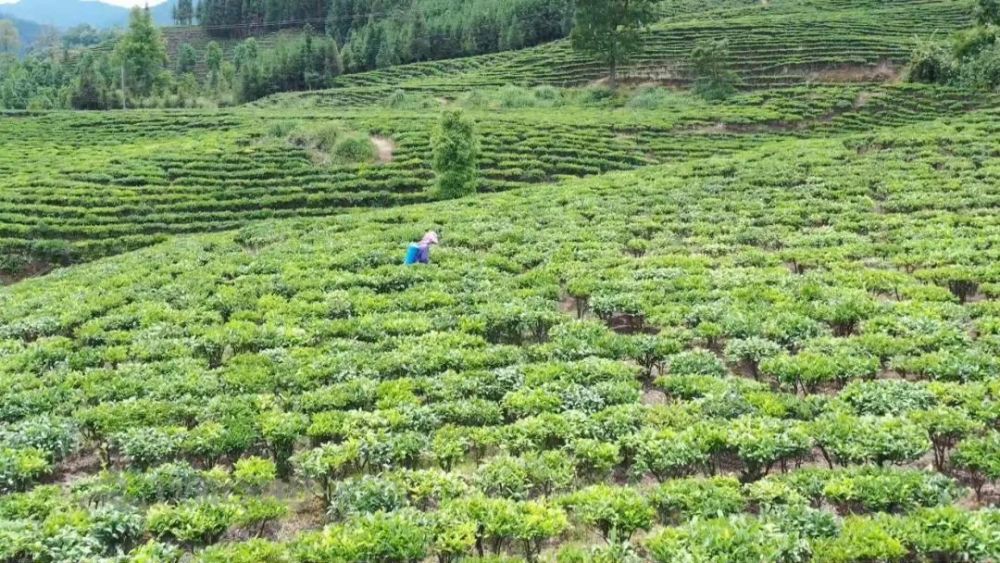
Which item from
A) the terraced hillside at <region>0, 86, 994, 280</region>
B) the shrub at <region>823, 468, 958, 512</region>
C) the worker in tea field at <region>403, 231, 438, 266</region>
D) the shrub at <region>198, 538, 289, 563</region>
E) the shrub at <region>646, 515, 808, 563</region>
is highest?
the terraced hillside at <region>0, 86, 994, 280</region>

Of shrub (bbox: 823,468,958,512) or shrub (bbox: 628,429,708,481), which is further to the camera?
shrub (bbox: 628,429,708,481)

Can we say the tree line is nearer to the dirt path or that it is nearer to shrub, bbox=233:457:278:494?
the dirt path

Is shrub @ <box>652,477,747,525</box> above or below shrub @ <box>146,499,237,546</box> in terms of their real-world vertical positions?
above

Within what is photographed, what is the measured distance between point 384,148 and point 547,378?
3918 cm

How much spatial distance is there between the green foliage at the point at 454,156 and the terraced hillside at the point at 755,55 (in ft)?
135

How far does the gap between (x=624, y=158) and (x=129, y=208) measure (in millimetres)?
27905

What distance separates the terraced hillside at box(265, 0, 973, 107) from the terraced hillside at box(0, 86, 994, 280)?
41.9 ft

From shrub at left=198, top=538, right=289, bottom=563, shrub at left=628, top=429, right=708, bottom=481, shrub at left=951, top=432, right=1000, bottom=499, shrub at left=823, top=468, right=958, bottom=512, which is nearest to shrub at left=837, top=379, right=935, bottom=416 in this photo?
shrub at left=951, top=432, right=1000, bottom=499

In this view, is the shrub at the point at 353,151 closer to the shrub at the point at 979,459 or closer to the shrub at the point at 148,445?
the shrub at the point at 148,445

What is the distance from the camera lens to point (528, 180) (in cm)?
4281

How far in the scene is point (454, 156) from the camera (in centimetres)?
3812

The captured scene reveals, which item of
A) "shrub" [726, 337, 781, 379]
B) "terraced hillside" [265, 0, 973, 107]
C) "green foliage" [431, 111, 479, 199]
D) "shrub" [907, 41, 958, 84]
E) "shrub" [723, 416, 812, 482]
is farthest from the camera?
"terraced hillside" [265, 0, 973, 107]

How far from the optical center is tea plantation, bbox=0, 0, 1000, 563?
29.6ft

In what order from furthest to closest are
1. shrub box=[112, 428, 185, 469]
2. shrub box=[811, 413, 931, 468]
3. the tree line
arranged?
the tree line, shrub box=[112, 428, 185, 469], shrub box=[811, 413, 931, 468]
